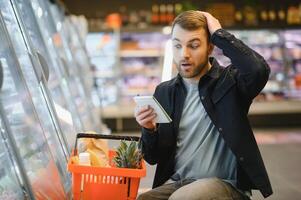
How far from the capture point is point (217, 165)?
2373 mm

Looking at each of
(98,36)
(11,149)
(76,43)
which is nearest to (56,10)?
(76,43)

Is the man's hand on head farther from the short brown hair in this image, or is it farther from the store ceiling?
the store ceiling

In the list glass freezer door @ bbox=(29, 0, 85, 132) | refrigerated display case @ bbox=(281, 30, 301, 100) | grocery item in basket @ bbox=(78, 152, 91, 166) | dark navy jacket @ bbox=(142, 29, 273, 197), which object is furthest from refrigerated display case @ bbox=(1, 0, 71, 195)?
refrigerated display case @ bbox=(281, 30, 301, 100)

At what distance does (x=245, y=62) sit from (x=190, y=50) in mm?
279

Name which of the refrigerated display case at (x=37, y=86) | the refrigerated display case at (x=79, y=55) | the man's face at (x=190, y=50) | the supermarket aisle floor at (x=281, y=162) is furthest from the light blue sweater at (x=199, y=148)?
the refrigerated display case at (x=79, y=55)

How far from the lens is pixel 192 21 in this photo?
2.39 metres

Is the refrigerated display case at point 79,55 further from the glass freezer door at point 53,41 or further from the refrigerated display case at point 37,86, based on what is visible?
the refrigerated display case at point 37,86

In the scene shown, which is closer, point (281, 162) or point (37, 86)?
point (37, 86)

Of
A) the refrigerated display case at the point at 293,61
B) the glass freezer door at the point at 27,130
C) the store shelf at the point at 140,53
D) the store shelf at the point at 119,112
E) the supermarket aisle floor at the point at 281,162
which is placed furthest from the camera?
the refrigerated display case at the point at 293,61

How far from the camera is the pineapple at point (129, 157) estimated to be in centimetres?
245

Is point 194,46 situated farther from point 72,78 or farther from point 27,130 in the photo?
point 72,78

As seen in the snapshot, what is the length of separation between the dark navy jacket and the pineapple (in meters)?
0.05

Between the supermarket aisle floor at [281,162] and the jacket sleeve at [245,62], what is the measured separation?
2.19 meters

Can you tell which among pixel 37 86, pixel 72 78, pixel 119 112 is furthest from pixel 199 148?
pixel 119 112
